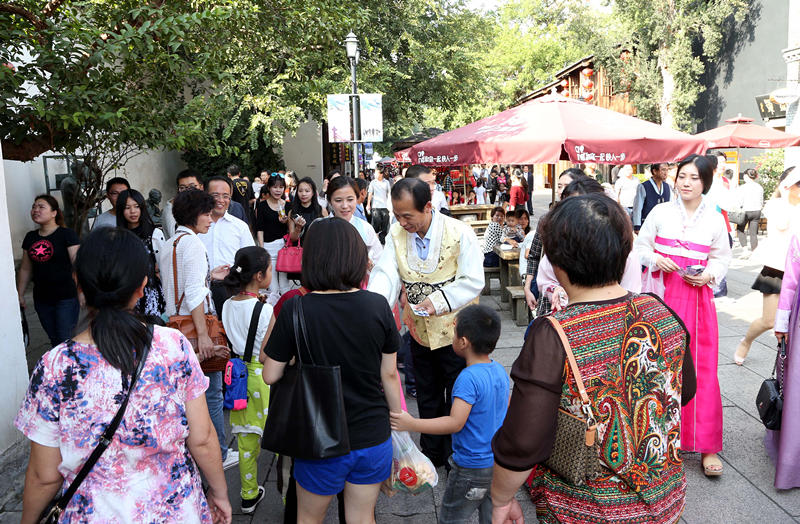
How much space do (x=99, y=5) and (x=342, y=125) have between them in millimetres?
4653

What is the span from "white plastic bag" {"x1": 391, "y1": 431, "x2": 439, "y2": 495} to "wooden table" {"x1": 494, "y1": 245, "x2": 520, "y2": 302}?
5442mm

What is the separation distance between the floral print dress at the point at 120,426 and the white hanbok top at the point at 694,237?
3149 millimetres

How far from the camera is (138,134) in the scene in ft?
17.4

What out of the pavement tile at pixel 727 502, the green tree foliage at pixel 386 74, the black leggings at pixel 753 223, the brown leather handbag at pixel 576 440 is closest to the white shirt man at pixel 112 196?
the brown leather handbag at pixel 576 440

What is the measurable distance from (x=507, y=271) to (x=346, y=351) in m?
6.41

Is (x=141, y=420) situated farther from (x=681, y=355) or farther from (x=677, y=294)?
(x=677, y=294)

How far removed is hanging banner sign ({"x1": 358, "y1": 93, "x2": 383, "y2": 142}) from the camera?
974 centimetres

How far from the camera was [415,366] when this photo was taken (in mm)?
3869

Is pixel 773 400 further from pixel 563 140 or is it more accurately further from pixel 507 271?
pixel 507 271

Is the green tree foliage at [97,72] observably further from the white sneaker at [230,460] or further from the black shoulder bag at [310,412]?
the black shoulder bag at [310,412]

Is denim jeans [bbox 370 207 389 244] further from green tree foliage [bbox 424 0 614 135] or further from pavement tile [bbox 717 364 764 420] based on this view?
green tree foliage [bbox 424 0 614 135]

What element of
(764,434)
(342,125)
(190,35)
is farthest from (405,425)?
(342,125)

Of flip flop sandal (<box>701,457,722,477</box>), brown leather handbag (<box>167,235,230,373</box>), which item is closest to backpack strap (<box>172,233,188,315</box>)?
brown leather handbag (<box>167,235,230,373</box>)

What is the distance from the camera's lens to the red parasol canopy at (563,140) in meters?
6.43
